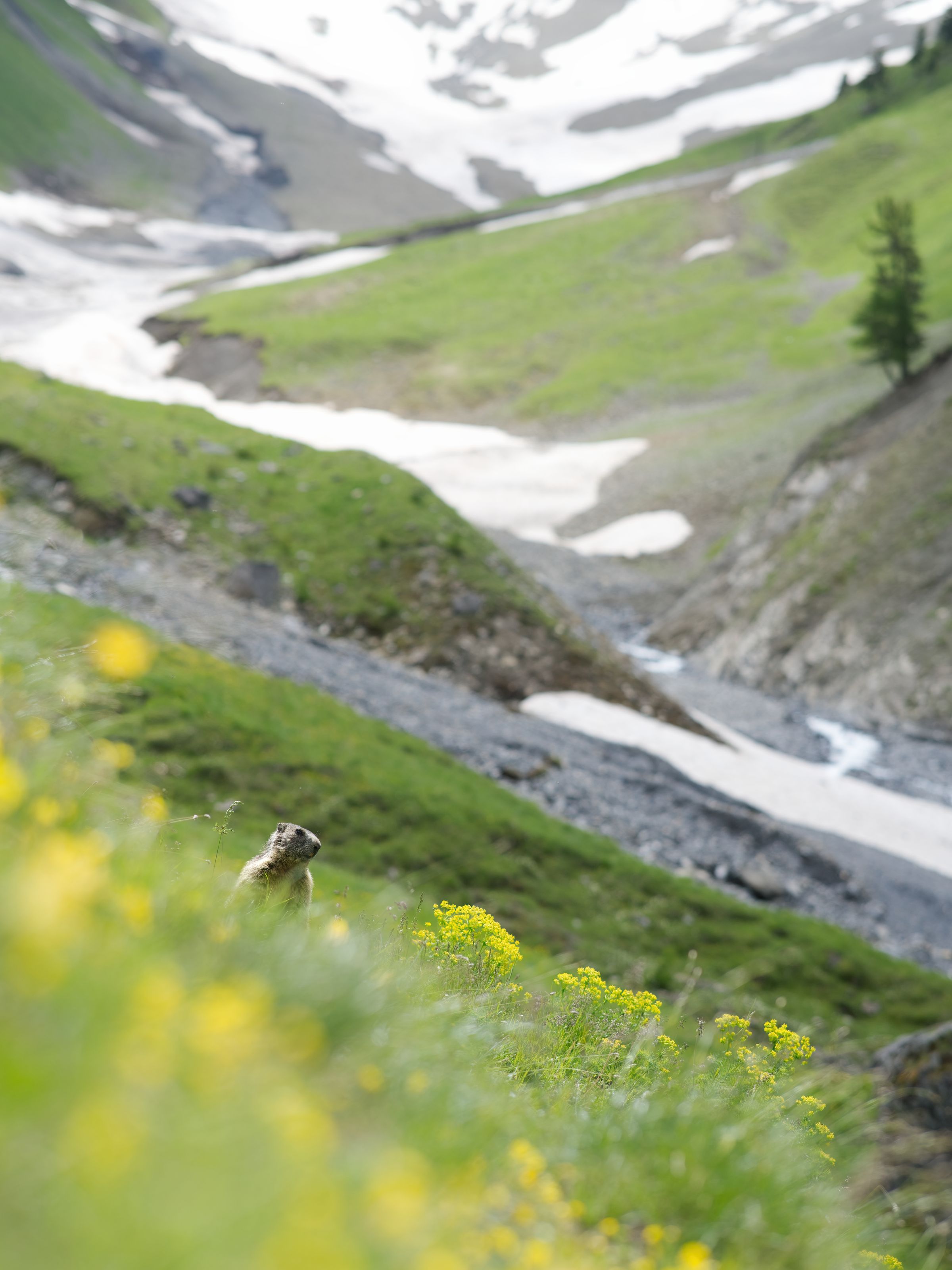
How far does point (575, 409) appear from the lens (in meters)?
81.5

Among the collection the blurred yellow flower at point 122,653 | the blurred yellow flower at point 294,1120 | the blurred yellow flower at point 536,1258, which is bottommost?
the blurred yellow flower at point 536,1258

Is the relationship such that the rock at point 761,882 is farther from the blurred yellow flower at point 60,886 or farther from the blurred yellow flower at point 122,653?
the blurred yellow flower at point 60,886

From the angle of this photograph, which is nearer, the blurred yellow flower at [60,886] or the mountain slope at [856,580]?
the blurred yellow flower at [60,886]

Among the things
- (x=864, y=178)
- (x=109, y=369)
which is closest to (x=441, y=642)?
(x=109, y=369)

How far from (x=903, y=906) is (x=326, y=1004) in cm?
2158

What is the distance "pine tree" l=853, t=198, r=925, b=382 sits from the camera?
4644cm

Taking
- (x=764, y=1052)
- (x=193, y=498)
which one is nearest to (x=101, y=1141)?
(x=764, y=1052)

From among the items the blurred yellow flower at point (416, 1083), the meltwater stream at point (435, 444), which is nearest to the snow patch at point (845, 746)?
the meltwater stream at point (435, 444)

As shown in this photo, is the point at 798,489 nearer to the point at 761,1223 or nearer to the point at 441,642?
the point at 441,642

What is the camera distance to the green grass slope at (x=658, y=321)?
2689 inches

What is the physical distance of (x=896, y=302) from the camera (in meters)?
46.4

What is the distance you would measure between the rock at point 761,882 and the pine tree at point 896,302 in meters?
38.0

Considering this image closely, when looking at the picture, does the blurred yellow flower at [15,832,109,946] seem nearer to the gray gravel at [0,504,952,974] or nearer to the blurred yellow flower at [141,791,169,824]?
the blurred yellow flower at [141,791,169,824]

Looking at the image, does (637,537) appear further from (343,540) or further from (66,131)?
(66,131)
